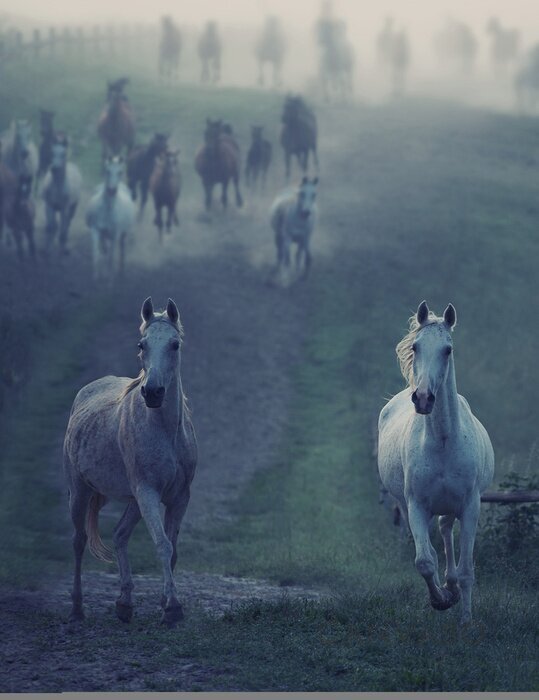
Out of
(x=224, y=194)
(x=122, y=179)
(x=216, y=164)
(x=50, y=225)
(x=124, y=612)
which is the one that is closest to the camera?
(x=124, y=612)

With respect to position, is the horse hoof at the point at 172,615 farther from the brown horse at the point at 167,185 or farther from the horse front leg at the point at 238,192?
the horse front leg at the point at 238,192

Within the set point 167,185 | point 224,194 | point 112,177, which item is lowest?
point 224,194

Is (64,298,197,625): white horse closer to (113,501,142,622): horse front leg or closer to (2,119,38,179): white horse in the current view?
(113,501,142,622): horse front leg

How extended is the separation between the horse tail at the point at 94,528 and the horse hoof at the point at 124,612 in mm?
1061

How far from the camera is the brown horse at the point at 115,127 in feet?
102

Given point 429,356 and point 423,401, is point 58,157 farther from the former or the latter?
point 423,401

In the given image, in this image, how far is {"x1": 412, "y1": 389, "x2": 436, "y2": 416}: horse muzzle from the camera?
7883 millimetres

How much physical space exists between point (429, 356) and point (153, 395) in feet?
6.67

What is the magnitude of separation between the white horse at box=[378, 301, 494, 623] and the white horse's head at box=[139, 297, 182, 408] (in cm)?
177

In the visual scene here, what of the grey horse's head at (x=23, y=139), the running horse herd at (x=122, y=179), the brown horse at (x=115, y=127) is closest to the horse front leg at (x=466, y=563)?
the running horse herd at (x=122, y=179)

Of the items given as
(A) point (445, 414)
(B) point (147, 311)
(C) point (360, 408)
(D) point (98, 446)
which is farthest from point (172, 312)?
(C) point (360, 408)

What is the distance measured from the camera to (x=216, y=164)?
2964cm

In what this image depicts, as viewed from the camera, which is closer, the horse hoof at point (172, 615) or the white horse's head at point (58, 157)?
the horse hoof at point (172, 615)

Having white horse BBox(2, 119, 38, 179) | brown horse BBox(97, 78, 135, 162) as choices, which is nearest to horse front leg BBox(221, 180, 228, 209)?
brown horse BBox(97, 78, 135, 162)
